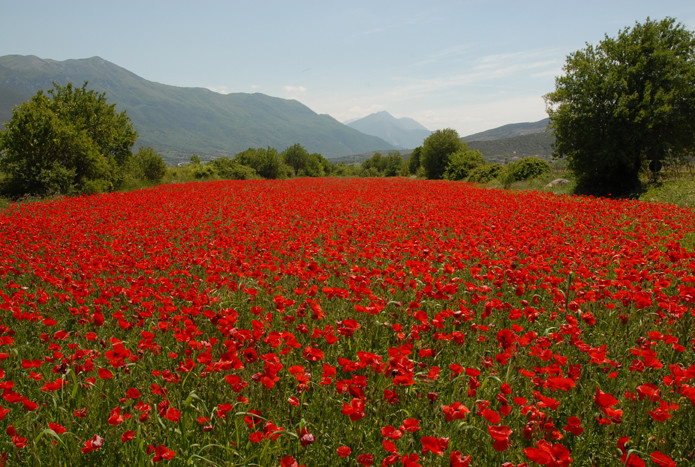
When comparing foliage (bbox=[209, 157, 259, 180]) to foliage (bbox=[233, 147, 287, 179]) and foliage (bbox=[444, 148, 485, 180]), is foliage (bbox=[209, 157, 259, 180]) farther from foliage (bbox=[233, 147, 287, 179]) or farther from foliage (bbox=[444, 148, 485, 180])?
foliage (bbox=[444, 148, 485, 180])

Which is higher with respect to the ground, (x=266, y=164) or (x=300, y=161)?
(x=300, y=161)

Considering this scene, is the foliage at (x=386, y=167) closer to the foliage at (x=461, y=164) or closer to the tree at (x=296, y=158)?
the tree at (x=296, y=158)

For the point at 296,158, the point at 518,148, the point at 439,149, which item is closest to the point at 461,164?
the point at 439,149

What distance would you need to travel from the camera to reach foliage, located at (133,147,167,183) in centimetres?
3469

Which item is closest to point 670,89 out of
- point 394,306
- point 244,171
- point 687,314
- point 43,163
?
point 687,314

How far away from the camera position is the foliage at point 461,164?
43.6m

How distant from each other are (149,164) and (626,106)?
37.0 metres

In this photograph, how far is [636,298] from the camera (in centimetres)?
326

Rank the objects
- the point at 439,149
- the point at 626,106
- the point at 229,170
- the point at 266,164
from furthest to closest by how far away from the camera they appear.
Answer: the point at 266,164 < the point at 439,149 < the point at 229,170 < the point at 626,106

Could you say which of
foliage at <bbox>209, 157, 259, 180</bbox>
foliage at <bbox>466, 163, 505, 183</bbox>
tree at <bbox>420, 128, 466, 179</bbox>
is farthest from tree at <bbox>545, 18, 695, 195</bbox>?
foliage at <bbox>209, 157, 259, 180</bbox>

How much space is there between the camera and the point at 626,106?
18.6m

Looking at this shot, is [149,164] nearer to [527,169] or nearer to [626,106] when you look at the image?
[527,169]

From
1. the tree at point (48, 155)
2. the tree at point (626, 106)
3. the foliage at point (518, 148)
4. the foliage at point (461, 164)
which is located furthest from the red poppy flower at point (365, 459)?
the foliage at point (518, 148)

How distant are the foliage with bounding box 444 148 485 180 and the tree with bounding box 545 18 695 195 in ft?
73.4
